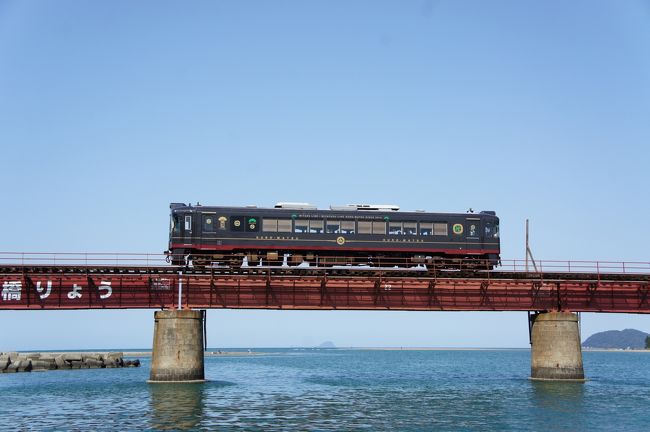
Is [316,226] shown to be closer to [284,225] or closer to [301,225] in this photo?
[301,225]

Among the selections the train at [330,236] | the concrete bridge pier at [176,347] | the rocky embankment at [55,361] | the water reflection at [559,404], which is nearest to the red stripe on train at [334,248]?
the train at [330,236]

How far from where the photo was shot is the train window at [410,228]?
55906mm

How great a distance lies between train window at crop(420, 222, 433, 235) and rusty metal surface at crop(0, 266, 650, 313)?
4.49m

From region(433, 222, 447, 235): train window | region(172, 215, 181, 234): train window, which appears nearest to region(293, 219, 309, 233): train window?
region(172, 215, 181, 234): train window

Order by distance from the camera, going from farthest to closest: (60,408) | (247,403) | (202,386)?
(202,386) → (247,403) → (60,408)

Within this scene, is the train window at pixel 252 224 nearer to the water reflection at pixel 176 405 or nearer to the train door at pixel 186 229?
the train door at pixel 186 229

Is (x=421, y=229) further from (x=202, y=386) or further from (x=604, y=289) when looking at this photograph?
(x=202, y=386)

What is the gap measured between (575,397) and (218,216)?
2797 cm

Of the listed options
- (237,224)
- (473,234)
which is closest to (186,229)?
(237,224)

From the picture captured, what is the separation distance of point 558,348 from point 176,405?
1068 inches

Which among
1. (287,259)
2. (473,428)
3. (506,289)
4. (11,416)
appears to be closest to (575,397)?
(506,289)

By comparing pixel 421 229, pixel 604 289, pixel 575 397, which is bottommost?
pixel 575 397

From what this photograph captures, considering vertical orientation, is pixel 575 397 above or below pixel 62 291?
below

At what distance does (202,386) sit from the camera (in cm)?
4722
